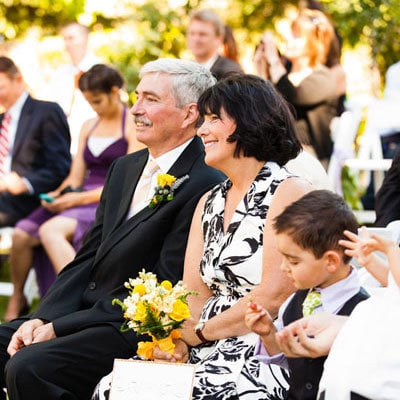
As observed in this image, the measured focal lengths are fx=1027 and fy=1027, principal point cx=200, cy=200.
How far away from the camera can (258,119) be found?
4.38 meters

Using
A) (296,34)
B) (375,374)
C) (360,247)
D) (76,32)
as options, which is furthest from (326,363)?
(76,32)

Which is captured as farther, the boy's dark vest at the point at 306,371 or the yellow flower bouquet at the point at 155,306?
the yellow flower bouquet at the point at 155,306

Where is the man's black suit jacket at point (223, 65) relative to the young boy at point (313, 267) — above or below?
below

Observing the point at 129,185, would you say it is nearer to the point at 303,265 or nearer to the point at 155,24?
the point at 303,265

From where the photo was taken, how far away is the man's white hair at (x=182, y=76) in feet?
16.6

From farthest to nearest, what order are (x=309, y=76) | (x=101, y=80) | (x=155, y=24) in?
(x=155, y=24)
(x=309, y=76)
(x=101, y=80)

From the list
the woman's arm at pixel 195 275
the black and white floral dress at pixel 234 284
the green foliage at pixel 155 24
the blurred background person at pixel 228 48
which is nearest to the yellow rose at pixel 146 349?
the black and white floral dress at pixel 234 284

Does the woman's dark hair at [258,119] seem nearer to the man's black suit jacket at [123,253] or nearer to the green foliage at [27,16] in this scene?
the man's black suit jacket at [123,253]

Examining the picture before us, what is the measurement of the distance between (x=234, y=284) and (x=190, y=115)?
108cm

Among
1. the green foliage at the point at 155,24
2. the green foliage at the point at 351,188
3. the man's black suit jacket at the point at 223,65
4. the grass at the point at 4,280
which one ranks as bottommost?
the grass at the point at 4,280

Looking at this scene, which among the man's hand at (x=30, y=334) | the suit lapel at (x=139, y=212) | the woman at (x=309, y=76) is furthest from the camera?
the woman at (x=309, y=76)

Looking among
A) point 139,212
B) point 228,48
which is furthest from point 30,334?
point 228,48

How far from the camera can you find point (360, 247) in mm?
3326

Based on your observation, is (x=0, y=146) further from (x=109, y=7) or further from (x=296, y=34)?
(x=109, y=7)
